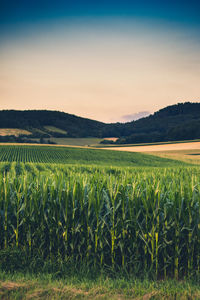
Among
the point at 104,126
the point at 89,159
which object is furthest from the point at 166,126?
the point at 89,159

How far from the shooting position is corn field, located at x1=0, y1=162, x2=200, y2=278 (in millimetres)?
5465

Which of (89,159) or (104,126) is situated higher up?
(104,126)

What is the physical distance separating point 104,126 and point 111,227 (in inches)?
6153

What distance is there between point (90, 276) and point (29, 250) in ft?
5.06

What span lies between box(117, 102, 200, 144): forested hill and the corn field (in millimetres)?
114671

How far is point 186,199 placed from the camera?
5.61 meters

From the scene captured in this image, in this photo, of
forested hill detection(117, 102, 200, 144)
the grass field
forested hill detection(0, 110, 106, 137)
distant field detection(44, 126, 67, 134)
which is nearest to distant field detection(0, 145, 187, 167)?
the grass field

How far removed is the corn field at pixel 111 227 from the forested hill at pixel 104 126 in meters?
115

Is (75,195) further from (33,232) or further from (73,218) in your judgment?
(33,232)

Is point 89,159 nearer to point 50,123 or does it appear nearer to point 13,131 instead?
point 13,131

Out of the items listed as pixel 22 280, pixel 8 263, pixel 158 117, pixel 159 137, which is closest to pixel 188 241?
pixel 22 280

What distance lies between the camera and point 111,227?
5.63 meters

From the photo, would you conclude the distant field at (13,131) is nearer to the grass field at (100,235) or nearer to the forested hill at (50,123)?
the forested hill at (50,123)

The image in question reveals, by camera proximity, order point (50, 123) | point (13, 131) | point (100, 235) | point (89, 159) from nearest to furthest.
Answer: point (100, 235) → point (89, 159) → point (13, 131) → point (50, 123)
